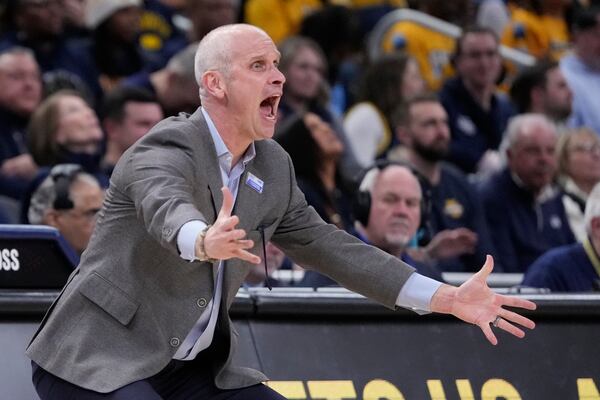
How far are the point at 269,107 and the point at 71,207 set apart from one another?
2.45 metres

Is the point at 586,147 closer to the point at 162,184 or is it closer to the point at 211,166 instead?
the point at 211,166

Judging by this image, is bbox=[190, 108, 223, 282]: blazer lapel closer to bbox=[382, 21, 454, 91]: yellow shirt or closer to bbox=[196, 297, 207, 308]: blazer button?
bbox=[196, 297, 207, 308]: blazer button

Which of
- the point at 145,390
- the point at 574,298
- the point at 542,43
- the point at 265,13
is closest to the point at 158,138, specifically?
the point at 145,390

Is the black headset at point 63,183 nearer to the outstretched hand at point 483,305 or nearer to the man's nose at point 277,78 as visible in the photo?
the man's nose at point 277,78

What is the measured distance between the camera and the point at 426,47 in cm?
1052

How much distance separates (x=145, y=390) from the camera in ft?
12.5

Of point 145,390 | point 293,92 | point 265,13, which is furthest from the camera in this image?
point 265,13

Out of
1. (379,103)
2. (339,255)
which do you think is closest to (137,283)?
(339,255)

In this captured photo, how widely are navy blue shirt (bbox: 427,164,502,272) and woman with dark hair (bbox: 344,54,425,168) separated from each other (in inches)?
36.1

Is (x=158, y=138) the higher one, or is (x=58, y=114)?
(x=158, y=138)

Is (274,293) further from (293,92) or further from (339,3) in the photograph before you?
(339,3)

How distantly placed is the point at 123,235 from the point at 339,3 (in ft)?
24.0

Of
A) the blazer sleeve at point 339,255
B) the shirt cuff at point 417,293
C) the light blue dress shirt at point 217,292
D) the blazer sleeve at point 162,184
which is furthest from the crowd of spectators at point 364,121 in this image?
the blazer sleeve at point 162,184

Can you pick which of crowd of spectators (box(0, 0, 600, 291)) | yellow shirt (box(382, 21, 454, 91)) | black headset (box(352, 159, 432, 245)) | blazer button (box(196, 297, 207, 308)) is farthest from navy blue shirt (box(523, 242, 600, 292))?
yellow shirt (box(382, 21, 454, 91))
